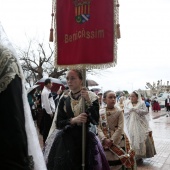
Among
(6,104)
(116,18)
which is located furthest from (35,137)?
(116,18)

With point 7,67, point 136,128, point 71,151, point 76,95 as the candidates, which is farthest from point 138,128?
point 7,67

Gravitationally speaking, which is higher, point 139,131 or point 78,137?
point 78,137

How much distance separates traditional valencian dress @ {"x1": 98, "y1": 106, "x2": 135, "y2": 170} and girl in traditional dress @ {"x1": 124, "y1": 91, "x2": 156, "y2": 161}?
81.7 inches

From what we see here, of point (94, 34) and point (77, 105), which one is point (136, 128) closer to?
point (77, 105)

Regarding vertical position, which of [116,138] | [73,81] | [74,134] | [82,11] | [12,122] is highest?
[82,11]

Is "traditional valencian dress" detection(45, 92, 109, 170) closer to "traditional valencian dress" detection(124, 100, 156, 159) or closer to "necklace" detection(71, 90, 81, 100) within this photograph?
"necklace" detection(71, 90, 81, 100)

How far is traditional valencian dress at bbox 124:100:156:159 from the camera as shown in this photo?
6652mm

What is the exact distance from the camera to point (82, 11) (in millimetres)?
3367

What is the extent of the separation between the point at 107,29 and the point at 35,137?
2.12 metres

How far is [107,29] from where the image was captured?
335cm

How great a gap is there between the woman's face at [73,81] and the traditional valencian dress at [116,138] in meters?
1.21

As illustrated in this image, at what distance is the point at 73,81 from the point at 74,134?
64 cm

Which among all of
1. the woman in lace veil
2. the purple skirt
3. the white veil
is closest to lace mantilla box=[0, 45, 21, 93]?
the woman in lace veil

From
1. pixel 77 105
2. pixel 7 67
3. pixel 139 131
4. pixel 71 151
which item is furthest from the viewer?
pixel 139 131
